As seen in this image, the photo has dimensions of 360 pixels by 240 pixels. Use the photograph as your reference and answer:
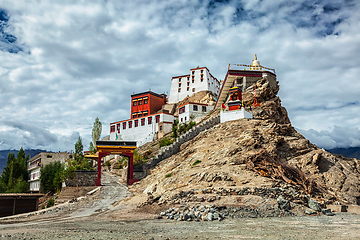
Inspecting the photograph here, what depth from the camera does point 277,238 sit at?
440 inches

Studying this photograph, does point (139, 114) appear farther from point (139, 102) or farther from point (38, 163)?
point (38, 163)

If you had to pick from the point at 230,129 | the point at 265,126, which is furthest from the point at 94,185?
the point at 265,126

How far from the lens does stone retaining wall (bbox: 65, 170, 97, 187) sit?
36.0 m

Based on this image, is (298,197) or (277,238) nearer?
(277,238)

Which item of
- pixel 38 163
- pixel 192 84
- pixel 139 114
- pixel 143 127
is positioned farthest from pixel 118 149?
pixel 192 84

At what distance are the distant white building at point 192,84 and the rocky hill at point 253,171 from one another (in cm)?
3681

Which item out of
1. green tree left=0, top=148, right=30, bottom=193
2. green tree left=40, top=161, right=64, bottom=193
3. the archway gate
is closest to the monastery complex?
the archway gate

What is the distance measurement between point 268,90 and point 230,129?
14.6m

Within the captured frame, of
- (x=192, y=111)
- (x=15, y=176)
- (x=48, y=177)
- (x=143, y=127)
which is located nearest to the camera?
(x=48, y=177)

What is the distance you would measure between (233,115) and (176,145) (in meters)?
9.71

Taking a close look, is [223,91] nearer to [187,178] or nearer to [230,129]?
[230,129]

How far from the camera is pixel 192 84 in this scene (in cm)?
8019

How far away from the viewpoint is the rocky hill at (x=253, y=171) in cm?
2084

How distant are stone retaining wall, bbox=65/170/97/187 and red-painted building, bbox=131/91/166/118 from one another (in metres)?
40.7
